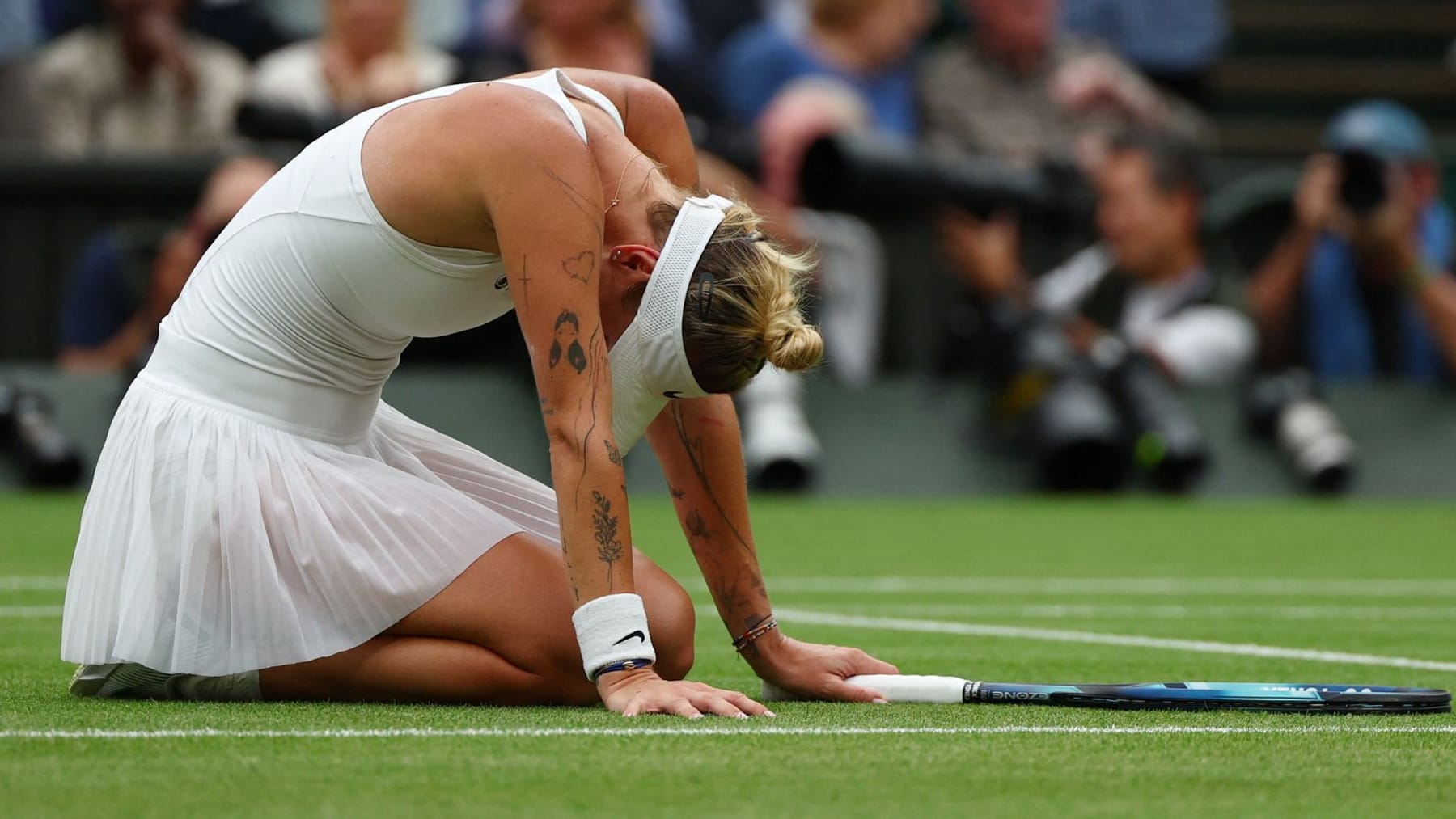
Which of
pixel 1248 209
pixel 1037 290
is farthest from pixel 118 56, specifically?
pixel 1248 209

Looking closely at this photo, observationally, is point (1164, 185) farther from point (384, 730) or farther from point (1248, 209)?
point (384, 730)

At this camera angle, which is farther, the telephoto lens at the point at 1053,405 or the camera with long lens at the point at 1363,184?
the camera with long lens at the point at 1363,184

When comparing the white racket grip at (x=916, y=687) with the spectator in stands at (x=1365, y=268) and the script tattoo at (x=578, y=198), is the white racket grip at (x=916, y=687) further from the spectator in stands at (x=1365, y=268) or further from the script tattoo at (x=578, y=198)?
the spectator in stands at (x=1365, y=268)

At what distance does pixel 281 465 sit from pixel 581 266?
2.16 ft

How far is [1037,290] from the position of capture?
1059 cm

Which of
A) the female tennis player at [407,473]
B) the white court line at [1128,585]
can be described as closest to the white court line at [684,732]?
the female tennis player at [407,473]

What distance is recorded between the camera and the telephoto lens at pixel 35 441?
9406mm

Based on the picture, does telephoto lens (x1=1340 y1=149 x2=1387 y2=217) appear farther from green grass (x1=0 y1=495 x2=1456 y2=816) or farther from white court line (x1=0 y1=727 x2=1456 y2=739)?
white court line (x1=0 y1=727 x2=1456 y2=739)

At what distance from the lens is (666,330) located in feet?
10.6

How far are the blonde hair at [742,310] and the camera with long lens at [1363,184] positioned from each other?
7543 mm

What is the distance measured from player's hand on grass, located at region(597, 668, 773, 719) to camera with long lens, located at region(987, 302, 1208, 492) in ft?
22.3

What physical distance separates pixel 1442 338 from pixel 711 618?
639 cm

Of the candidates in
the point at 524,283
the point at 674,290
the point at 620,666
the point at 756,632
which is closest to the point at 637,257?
the point at 674,290

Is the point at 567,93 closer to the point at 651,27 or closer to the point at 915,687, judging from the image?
the point at 915,687
